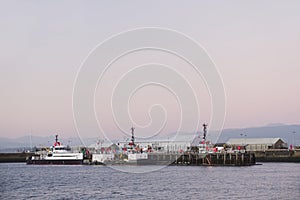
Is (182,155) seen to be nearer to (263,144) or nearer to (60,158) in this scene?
(60,158)

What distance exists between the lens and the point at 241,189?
67062mm

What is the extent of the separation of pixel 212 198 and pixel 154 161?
8276 centimetres

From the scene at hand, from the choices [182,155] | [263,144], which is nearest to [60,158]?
[182,155]

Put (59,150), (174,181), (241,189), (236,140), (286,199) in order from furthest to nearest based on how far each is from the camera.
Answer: (236,140) → (59,150) → (174,181) → (241,189) → (286,199)

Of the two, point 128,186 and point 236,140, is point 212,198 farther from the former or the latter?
point 236,140

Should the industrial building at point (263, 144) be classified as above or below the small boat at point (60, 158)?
above

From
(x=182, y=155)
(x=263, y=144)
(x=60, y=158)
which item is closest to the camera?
(x=182, y=155)

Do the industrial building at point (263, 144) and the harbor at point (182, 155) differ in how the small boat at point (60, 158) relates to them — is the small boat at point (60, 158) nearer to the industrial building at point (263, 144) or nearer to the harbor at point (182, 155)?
the harbor at point (182, 155)

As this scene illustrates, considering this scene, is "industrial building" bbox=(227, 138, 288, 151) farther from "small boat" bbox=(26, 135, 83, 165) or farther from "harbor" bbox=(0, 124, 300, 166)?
"small boat" bbox=(26, 135, 83, 165)

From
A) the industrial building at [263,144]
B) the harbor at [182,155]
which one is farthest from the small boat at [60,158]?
the industrial building at [263,144]

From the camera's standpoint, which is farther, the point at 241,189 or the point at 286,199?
the point at 241,189

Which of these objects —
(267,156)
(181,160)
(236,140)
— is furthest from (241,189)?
(236,140)

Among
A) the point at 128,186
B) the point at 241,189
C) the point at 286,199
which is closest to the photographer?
the point at 286,199

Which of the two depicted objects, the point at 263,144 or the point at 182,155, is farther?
the point at 263,144
